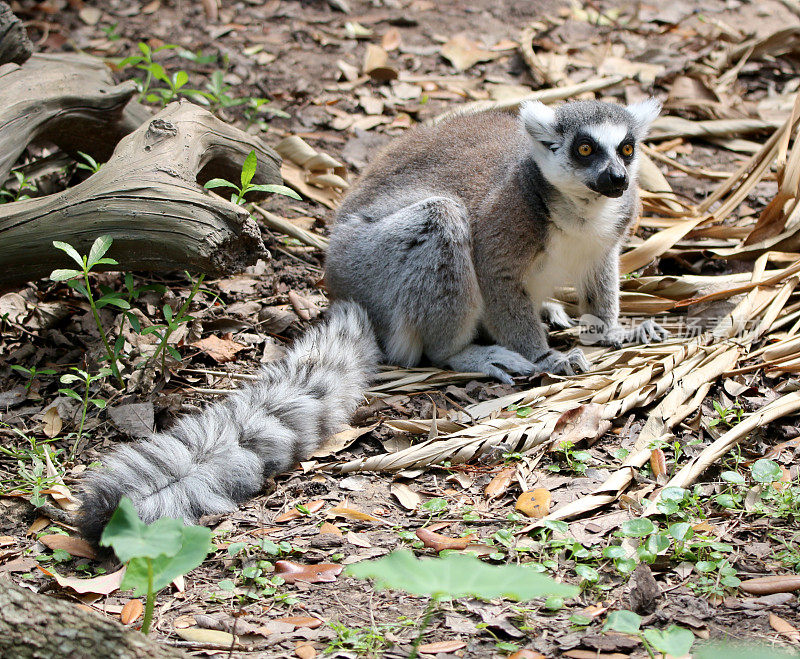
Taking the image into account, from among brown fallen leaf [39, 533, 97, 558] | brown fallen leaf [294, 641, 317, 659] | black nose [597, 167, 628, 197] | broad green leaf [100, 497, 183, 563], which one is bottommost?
brown fallen leaf [39, 533, 97, 558]

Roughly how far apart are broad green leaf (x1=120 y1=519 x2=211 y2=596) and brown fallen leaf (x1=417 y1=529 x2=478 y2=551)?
1.03m

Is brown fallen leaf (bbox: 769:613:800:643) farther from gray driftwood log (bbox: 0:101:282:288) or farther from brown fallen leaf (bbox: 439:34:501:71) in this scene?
brown fallen leaf (bbox: 439:34:501:71)

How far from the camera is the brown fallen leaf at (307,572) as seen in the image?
9.63 feet

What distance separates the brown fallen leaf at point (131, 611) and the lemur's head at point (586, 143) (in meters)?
2.89

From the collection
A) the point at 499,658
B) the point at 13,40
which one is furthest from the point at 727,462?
the point at 13,40

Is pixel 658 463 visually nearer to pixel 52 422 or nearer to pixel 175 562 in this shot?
pixel 175 562

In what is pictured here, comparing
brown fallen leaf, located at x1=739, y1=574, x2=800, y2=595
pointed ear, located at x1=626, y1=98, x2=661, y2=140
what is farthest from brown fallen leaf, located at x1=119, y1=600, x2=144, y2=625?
pointed ear, located at x1=626, y1=98, x2=661, y2=140

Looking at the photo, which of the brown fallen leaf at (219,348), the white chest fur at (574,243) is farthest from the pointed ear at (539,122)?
the brown fallen leaf at (219,348)

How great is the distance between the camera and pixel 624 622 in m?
2.35

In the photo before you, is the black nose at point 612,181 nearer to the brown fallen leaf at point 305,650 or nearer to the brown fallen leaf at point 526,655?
the brown fallen leaf at point 526,655

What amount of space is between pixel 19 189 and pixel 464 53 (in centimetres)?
441

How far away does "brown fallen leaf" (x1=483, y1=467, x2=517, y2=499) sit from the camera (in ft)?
11.3

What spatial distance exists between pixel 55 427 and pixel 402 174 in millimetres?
2438

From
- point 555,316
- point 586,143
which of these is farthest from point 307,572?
point 555,316
